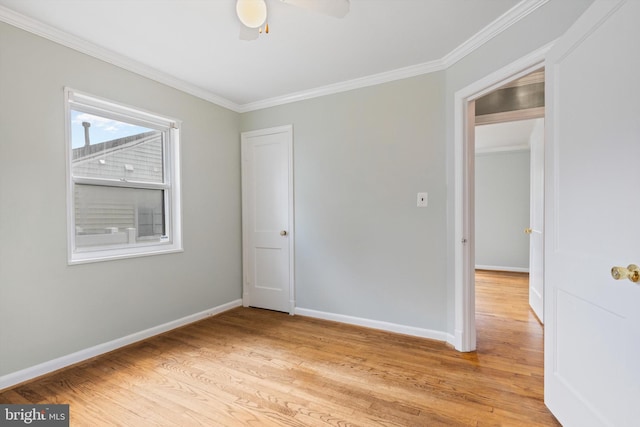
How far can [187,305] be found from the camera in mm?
3209

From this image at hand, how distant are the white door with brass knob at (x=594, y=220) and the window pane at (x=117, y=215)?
A: 3309 mm

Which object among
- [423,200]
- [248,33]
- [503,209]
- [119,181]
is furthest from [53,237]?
[503,209]

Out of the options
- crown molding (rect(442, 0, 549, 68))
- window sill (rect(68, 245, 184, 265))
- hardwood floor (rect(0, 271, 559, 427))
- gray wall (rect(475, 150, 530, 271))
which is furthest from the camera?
gray wall (rect(475, 150, 530, 271))

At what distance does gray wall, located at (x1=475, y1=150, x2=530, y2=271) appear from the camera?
5.82 m

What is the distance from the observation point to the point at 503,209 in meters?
5.98

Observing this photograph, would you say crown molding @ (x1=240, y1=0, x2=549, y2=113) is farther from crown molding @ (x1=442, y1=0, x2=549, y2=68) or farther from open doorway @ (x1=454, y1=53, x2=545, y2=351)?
open doorway @ (x1=454, y1=53, x2=545, y2=351)

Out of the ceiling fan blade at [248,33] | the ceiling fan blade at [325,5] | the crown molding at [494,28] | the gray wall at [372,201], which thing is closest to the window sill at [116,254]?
the gray wall at [372,201]

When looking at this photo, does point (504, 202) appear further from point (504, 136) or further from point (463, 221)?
point (463, 221)

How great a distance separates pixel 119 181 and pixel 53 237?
708mm

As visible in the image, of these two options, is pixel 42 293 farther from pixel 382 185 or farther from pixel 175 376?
pixel 382 185

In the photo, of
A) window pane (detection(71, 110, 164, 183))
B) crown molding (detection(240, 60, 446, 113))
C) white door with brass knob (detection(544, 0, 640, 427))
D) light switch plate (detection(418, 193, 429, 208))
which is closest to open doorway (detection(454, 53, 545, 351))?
light switch plate (detection(418, 193, 429, 208))

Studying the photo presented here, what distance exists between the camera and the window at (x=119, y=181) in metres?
2.43

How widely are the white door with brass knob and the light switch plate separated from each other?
1079 mm

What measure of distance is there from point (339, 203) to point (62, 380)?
265 centimetres
